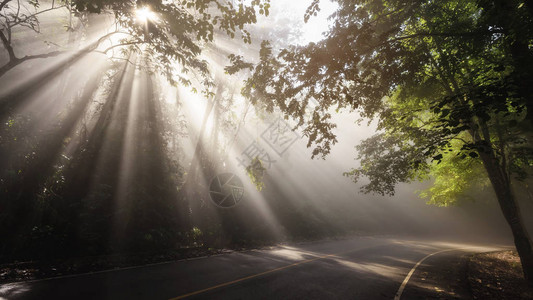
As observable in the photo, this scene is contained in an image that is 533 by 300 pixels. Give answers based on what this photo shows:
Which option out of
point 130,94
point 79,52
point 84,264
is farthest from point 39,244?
point 130,94

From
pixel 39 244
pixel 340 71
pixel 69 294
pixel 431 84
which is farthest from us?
pixel 431 84

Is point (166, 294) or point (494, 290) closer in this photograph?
point (166, 294)

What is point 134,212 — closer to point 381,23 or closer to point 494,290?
point 381,23

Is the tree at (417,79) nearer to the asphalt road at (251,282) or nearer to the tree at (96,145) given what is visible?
the tree at (96,145)

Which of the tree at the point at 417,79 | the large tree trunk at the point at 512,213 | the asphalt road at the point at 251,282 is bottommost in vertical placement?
the asphalt road at the point at 251,282

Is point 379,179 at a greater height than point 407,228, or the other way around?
point 379,179

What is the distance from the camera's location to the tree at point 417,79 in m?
4.32

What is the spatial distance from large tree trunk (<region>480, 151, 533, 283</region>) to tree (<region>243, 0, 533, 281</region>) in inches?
1.3

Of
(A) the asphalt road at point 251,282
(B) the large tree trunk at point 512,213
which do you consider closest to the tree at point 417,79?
(B) the large tree trunk at point 512,213

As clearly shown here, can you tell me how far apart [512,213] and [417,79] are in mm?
6999

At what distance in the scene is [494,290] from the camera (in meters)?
7.93

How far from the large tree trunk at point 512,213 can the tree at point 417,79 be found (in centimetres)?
3

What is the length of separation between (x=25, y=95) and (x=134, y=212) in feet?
26.9

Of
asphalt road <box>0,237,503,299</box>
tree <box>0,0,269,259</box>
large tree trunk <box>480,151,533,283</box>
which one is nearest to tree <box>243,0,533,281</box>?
large tree trunk <box>480,151,533,283</box>
